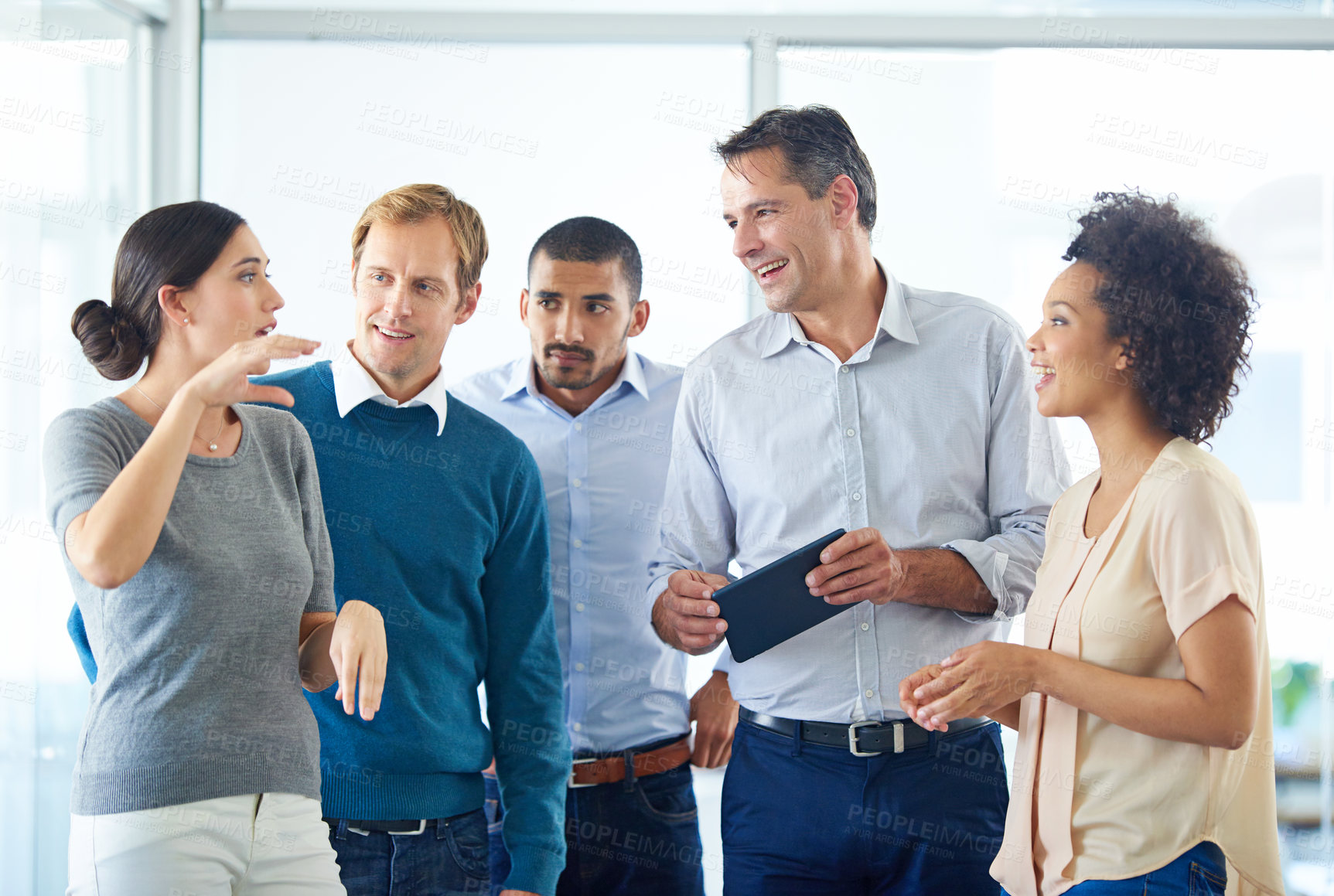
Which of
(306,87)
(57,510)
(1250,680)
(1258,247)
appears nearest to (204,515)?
(57,510)

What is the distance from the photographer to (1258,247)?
301 centimetres

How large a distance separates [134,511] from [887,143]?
2.46 m

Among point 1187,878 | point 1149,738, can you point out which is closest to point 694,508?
point 1149,738

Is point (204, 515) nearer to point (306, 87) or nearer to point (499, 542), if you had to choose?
point (499, 542)

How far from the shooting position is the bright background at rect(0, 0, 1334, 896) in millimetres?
2982

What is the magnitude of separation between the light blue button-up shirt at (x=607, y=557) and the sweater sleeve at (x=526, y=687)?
1.09 ft

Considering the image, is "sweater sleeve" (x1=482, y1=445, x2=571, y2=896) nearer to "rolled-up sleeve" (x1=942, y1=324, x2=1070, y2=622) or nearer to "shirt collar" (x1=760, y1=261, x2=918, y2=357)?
"shirt collar" (x1=760, y1=261, x2=918, y2=357)

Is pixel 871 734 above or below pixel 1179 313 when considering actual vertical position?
below

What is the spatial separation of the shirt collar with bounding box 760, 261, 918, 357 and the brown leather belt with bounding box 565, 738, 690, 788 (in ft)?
2.99

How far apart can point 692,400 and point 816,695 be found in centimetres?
64

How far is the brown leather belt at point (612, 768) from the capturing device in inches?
85.9

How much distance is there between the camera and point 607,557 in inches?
89.4

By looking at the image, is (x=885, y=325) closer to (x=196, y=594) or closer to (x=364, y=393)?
(x=364, y=393)

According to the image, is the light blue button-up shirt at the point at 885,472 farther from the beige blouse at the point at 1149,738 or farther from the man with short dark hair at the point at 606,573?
the beige blouse at the point at 1149,738
